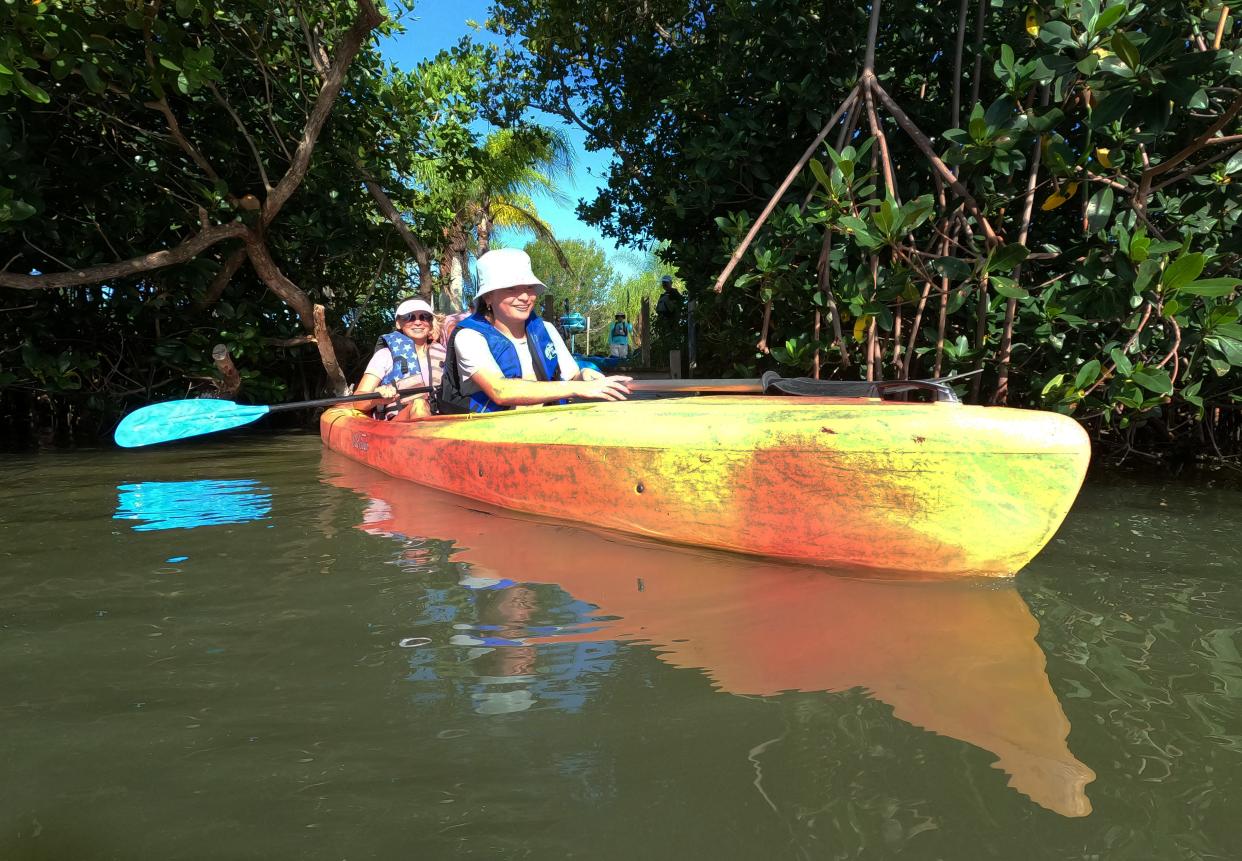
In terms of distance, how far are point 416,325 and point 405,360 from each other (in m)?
0.35

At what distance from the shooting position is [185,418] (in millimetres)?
4512

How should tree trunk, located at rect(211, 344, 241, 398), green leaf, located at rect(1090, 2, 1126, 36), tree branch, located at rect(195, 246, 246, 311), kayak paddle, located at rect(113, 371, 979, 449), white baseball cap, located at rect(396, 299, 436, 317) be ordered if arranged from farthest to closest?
tree branch, located at rect(195, 246, 246, 311)
tree trunk, located at rect(211, 344, 241, 398)
white baseball cap, located at rect(396, 299, 436, 317)
kayak paddle, located at rect(113, 371, 979, 449)
green leaf, located at rect(1090, 2, 1126, 36)

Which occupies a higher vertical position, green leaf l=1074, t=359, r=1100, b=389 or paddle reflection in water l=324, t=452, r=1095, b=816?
green leaf l=1074, t=359, r=1100, b=389

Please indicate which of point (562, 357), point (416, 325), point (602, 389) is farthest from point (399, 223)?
point (602, 389)

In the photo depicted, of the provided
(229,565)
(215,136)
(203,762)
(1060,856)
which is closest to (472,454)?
(229,565)

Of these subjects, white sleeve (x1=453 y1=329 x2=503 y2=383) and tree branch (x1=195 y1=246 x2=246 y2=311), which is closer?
white sleeve (x1=453 y1=329 x2=503 y2=383)

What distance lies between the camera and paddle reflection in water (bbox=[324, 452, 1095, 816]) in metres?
1.50

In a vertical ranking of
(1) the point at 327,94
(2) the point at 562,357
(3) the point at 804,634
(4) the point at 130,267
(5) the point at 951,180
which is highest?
(1) the point at 327,94

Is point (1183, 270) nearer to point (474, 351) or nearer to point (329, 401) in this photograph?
point (474, 351)

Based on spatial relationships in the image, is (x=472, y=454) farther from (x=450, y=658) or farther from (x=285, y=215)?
(x=285, y=215)

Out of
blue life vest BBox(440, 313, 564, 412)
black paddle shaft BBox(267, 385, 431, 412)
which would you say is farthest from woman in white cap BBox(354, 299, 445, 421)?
blue life vest BBox(440, 313, 564, 412)

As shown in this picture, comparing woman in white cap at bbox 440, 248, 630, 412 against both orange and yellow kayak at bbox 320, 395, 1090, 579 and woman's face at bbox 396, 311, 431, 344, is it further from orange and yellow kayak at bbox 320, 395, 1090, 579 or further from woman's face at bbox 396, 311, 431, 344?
woman's face at bbox 396, 311, 431, 344

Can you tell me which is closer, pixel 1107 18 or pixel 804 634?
pixel 804 634

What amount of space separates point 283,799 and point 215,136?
313 inches
